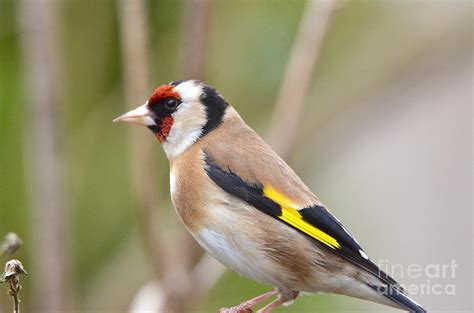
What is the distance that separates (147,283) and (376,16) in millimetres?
2052

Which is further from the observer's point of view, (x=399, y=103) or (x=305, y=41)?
(x=399, y=103)

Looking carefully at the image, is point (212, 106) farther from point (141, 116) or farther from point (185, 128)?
point (141, 116)

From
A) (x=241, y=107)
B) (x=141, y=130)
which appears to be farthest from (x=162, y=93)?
(x=241, y=107)

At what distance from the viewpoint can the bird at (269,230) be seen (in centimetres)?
271

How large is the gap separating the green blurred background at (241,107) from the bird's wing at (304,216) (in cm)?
212

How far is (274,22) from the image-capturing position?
520 centimetres

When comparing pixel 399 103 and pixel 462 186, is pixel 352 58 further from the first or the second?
pixel 462 186

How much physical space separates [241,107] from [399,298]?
2689 millimetres

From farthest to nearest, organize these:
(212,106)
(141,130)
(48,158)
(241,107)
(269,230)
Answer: (241,107) → (48,158) → (141,130) → (212,106) → (269,230)

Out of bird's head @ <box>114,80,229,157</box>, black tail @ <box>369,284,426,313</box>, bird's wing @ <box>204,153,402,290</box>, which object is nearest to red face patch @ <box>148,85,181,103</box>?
bird's head @ <box>114,80,229,157</box>

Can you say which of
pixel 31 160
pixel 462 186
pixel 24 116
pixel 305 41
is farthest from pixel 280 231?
pixel 462 186

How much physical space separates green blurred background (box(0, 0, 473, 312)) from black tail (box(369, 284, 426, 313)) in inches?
84.8

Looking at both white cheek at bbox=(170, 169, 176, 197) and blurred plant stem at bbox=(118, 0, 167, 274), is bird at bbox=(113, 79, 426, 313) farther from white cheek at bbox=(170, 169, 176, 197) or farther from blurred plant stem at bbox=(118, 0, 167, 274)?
blurred plant stem at bbox=(118, 0, 167, 274)

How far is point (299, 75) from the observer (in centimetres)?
409
